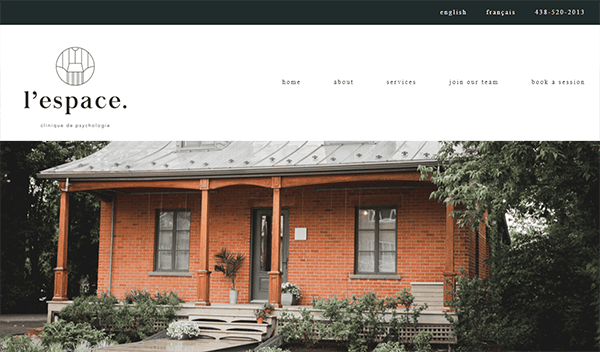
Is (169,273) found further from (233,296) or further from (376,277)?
(376,277)

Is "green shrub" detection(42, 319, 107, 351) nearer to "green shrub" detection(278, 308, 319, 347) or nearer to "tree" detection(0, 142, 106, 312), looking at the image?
"green shrub" detection(278, 308, 319, 347)

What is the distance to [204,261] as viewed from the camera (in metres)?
11.3

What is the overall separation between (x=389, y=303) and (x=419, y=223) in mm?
2443

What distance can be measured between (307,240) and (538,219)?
196 inches

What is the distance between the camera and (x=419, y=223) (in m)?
11.6

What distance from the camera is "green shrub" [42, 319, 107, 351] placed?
977 cm

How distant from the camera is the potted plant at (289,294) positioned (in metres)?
11.5

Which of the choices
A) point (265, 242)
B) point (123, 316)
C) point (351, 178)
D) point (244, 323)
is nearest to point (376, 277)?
point (351, 178)

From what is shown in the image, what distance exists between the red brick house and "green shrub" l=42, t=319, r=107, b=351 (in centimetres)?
170

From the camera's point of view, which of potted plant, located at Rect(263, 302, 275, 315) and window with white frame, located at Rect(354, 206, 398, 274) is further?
window with white frame, located at Rect(354, 206, 398, 274)

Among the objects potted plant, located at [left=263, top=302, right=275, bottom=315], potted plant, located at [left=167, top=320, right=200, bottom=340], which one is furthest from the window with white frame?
potted plant, located at [left=167, top=320, right=200, bottom=340]

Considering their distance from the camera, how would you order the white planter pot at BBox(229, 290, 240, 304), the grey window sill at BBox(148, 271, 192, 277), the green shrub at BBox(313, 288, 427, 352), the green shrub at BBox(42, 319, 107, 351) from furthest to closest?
the grey window sill at BBox(148, 271, 192, 277)
the white planter pot at BBox(229, 290, 240, 304)
the green shrub at BBox(42, 319, 107, 351)
the green shrub at BBox(313, 288, 427, 352)
